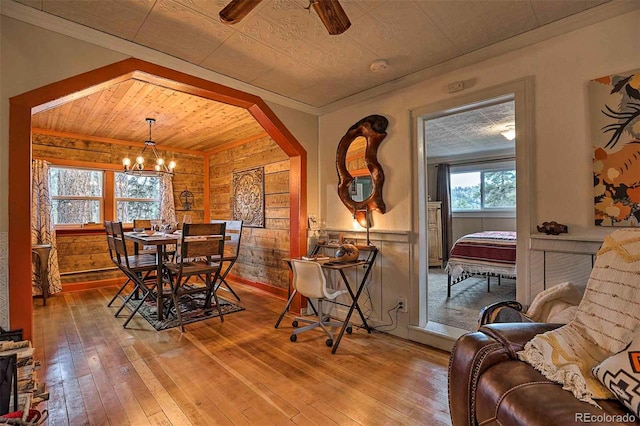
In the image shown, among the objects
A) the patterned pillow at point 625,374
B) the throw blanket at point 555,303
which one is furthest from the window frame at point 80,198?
the patterned pillow at point 625,374

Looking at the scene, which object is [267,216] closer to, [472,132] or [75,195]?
[75,195]

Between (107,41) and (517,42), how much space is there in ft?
9.37

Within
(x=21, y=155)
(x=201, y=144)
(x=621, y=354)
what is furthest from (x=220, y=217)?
(x=621, y=354)

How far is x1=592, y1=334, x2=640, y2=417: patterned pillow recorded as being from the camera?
0.96 meters

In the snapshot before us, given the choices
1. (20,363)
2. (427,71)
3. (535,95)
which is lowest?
(20,363)

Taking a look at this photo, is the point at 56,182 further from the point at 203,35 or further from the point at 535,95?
the point at 535,95

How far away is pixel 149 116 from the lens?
152 inches

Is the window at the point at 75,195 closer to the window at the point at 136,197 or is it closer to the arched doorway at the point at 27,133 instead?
the window at the point at 136,197

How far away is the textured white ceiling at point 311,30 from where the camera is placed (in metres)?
1.82

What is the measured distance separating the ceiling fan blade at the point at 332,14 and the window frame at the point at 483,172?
18.2ft

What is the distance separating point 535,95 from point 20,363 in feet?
10.7

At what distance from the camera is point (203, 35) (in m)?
2.11

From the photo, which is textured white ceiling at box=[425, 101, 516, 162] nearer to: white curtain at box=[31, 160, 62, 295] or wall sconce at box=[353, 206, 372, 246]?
wall sconce at box=[353, 206, 372, 246]

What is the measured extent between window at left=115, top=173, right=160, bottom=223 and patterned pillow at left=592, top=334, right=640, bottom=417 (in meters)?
5.90
